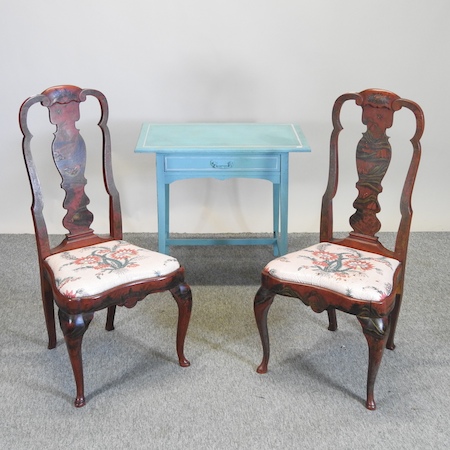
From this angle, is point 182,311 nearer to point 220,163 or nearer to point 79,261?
point 79,261

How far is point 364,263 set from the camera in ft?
8.89

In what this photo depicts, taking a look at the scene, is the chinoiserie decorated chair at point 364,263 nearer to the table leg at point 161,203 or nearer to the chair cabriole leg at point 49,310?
the table leg at point 161,203

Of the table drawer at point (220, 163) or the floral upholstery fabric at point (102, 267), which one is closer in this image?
the floral upholstery fabric at point (102, 267)

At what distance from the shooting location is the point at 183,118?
3902mm

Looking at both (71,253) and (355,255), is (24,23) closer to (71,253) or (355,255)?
(71,253)

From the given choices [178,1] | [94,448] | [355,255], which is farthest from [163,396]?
[178,1]

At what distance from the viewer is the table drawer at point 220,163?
3.19 m

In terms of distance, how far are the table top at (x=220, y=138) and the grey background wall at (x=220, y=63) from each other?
39 centimetres

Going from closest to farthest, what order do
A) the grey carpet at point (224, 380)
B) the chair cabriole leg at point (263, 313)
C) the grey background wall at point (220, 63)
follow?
the grey carpet at point (224, 380), the chair cabriole leg at point (263, 313), the grey background wall at point (220, 63)

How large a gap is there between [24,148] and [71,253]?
437mm

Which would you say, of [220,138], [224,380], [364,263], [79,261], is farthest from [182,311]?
[220,138]

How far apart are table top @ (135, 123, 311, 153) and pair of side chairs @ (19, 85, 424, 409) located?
328mm

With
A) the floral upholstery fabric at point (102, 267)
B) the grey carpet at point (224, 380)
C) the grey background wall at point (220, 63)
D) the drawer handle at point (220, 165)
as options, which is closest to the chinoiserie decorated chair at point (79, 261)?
the floral upholstery fabric at point (102, 267)

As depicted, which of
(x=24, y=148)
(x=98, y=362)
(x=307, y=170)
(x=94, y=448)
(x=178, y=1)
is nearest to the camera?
(x=94, y=448)
